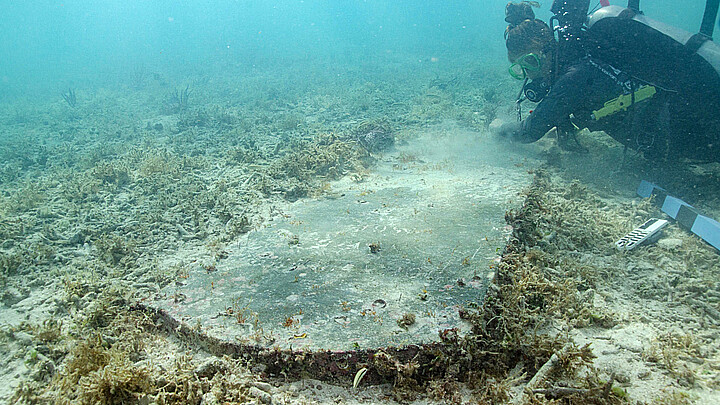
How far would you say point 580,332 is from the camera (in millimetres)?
2832

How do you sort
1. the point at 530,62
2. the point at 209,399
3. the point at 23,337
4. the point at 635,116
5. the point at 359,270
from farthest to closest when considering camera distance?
the point at 530,62, the point at 635,116, the point at 359,270, the point at 23,337, the point at 209,399

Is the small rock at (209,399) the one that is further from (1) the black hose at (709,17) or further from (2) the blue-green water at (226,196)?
(1) the black hose at (709,17)

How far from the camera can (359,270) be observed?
351cm

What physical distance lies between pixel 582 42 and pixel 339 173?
4.47m

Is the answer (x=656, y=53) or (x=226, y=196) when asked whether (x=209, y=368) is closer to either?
(x=226, y=196)

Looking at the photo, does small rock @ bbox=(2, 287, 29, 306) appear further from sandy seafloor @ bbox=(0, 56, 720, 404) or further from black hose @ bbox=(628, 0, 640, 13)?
black hose @ bbox=(628, 0, 640, 13)

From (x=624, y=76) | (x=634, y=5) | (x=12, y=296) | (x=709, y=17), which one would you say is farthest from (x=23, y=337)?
(x=709, y=17)

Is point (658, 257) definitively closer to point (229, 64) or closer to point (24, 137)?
point (24, 137)

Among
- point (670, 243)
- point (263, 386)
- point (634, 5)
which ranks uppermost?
point (634, 5)

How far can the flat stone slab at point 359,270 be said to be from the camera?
2785 mm

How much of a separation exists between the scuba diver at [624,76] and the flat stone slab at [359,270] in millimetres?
1577

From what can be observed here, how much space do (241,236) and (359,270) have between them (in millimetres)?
1811

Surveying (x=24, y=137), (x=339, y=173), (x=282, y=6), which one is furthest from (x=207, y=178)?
(x=282, y=6)

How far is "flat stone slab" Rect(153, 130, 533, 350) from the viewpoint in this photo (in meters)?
2.79
